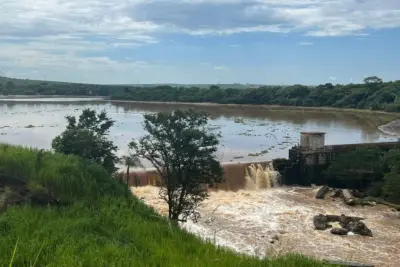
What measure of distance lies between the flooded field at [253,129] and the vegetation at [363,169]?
815cm

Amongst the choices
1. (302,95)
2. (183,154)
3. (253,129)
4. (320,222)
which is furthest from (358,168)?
(302,95)

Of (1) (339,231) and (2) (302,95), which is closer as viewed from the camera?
(1) (339,231)

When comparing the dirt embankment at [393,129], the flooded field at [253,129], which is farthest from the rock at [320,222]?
the dirt embankment at [393,129]

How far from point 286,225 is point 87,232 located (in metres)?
15.9

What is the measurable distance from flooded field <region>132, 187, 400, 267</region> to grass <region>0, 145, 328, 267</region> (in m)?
5.33

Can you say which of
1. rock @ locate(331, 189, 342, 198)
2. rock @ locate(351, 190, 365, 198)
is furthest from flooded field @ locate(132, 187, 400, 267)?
rock @ locate(351, 190, 365, 198)

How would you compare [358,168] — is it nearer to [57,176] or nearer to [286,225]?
[286,225]

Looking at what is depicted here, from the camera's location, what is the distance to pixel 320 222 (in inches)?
882

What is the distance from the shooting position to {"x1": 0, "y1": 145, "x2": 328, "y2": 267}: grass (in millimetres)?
6664

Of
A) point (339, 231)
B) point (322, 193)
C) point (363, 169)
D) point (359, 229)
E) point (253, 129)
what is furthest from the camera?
point (253, 129)

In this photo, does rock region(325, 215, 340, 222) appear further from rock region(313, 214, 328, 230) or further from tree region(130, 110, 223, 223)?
tree region(130, 110, 223, 223)

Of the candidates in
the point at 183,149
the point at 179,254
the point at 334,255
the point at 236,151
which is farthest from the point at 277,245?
the point at 236,151

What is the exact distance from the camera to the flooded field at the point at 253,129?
4498 centimetres

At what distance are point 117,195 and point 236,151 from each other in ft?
106
